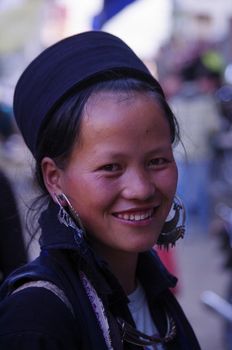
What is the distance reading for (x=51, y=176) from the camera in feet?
4.59

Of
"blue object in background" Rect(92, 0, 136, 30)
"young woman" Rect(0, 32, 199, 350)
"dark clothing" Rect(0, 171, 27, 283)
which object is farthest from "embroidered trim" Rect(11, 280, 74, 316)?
"blue object in background" Rect(92, 0, 136, 30)

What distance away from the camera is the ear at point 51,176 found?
1.39m

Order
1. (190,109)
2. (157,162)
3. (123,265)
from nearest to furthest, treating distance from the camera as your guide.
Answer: (157,162) < (123,265) < (190,109)

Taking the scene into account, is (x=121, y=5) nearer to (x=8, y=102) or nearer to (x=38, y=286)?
(x=38, y=286)

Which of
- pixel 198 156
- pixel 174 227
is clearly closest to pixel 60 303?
pixel 174 227

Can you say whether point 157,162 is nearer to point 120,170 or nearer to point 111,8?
point 120,170

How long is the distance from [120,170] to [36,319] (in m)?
0.36

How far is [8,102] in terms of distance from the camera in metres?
9.25

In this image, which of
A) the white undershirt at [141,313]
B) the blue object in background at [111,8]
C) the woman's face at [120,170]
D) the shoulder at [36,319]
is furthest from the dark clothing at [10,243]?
the blue object in background at [111,8]

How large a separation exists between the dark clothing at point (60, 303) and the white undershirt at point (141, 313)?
3 centimetres

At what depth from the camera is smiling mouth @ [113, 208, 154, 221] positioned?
1349mm

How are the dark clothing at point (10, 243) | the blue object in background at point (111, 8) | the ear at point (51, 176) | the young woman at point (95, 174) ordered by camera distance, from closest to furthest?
the young woman at point (95, 174)
the ear at point (51, 176)
the dark clothing at point (10, 243)
the blue object in background at point (111, 8)

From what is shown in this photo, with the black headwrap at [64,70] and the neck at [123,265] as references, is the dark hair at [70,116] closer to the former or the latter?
the black headwrap at [64,70]

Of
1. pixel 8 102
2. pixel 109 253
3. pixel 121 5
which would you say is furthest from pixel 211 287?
pixel 8 102
